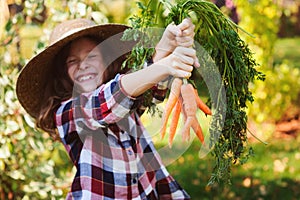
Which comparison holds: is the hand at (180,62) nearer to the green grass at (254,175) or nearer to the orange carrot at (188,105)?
the orange carrot at (188,105)

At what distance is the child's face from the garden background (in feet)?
2.01

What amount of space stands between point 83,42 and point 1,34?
40.8 inches

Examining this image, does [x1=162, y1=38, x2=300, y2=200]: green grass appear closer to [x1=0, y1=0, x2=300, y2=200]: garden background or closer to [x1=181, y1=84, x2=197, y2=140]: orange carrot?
[x1=0, y1=0, x2=300, y2=200]: garden background

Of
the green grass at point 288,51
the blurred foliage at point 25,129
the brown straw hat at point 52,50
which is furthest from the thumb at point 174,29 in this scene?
the green grass at point 288,51

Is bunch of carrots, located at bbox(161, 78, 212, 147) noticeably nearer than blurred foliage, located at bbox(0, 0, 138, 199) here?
Yes

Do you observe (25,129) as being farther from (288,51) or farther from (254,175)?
(288,51)

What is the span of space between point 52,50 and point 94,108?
1.20 ft

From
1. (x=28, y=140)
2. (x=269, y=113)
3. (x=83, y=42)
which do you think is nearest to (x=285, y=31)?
(x=269, y=113)

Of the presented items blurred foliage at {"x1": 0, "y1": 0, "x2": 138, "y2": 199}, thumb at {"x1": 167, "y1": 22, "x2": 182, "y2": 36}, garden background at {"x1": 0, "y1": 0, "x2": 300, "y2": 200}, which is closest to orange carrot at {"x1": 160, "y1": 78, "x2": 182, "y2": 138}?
thumb at {"x1": 167, "y1": 22, "x2": 182, "y2": 36}

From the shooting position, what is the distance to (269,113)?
5.67 m

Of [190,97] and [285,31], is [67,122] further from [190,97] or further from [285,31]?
[285,31]

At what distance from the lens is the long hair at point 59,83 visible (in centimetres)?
233

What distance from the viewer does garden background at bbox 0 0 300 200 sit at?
3125 mm

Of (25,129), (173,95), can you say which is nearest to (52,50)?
(173,95)
